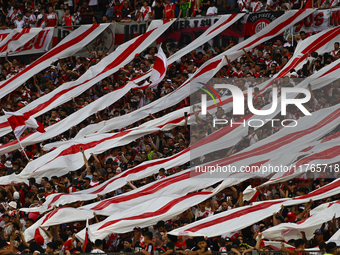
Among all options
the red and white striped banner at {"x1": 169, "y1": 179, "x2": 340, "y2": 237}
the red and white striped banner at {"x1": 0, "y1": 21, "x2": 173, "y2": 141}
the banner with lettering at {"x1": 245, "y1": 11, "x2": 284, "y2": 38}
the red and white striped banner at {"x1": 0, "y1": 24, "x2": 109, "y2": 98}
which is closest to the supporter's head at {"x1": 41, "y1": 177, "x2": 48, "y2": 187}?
the red and white striped banner at {"x1": 0, "y1": 21, "x2": 173, "y2": 141}

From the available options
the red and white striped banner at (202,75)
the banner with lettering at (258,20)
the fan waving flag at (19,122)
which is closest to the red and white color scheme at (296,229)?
the red and white striped banner at (202,75)

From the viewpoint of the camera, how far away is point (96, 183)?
14000mm

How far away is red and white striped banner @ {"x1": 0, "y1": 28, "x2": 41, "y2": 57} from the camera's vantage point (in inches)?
Result: 804

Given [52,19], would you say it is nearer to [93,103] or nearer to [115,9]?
[115,9]

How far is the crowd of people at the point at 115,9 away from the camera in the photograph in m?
18.7

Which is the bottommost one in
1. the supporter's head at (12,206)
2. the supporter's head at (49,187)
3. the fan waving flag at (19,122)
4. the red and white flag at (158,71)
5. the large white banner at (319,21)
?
the supporter's head at (12,206)

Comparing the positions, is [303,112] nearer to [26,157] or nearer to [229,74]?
[229,74]

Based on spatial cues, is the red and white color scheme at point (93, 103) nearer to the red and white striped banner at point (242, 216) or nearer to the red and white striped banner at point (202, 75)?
the red and white striped banner at point (202, 75)

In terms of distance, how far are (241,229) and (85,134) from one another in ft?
20.7

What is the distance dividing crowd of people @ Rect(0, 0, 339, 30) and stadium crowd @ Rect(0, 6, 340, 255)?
0.66 m

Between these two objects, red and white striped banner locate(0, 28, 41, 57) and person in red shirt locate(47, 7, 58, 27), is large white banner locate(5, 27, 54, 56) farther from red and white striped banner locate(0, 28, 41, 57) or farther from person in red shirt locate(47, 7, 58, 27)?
person in red shirt locate(47, 7, 58, 27)

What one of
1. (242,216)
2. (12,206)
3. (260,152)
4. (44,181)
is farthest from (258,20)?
(12,206)

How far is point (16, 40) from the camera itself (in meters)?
20.5

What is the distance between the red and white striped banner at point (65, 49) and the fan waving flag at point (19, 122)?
3.35 metres
